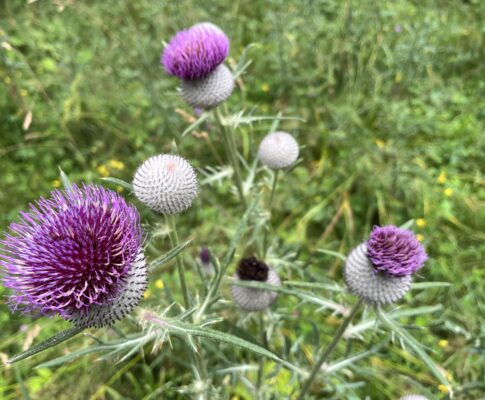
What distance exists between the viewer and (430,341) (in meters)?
3.85

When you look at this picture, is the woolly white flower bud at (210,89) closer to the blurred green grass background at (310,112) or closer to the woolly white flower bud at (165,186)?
the woolly white flower bud at (165,186)

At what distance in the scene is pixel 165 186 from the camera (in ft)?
7.38

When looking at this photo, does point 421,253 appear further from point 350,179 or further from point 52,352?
point 52,352

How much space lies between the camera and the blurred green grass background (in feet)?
15.5

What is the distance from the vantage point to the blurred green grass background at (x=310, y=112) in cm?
474

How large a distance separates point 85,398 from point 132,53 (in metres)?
4.32

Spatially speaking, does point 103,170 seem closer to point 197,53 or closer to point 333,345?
point 197,53

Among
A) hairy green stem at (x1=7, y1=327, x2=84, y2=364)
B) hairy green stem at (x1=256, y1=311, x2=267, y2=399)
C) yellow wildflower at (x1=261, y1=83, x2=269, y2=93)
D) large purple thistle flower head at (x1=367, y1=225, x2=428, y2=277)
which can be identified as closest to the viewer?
hairy green stem at (x1=7, y1=327, x2=84, y2=364)

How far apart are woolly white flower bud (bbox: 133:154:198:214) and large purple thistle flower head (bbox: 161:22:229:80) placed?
1.16 meters

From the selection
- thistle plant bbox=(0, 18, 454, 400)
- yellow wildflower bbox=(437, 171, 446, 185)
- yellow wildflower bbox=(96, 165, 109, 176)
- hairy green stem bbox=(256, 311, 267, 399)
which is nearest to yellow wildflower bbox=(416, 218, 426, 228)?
yellow wildflower bbox=(437, 171, 446, 185)

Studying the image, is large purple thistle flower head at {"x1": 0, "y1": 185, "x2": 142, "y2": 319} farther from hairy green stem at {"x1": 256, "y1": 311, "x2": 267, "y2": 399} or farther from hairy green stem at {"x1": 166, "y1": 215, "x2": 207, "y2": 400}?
hairy green stem at {"x1": 256, "y1": 311, "x2": 267, "y2": 399}

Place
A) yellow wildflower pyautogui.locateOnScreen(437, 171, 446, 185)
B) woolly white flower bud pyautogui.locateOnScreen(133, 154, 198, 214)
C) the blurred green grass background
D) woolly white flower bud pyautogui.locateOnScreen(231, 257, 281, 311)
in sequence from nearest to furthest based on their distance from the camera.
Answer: woolly white flower bud pyautogui.locateOnScreen(133, 154, 198, 214) → woolly white flower bud pyautogui.locateOnScreen(231, 257, 281, 311) → the blurred green grass background → yellow wildflower pyautogui.locateOnScreen(437, 171, 446, 185)

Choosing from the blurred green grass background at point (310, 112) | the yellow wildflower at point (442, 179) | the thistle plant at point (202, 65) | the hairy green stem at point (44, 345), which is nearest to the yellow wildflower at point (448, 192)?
the blurred green grass background at point (310, 112)

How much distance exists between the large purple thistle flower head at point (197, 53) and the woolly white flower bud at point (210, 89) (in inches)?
2.0
